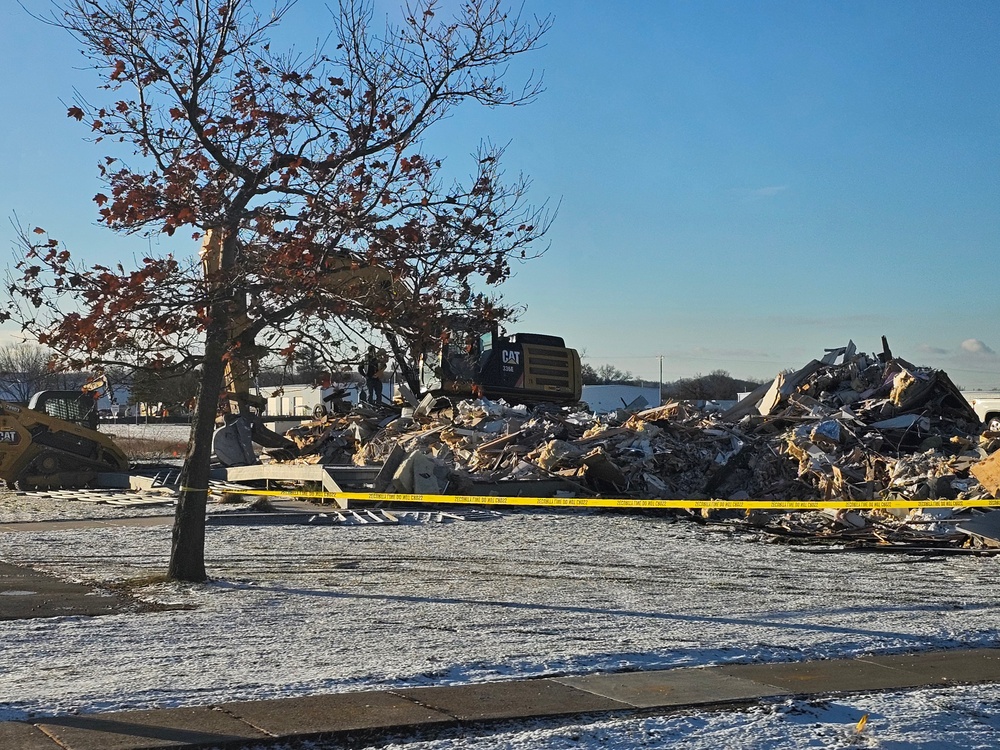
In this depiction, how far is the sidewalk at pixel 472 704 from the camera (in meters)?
6.11

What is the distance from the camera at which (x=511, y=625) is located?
936cm

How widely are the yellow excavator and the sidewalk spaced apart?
775 inches

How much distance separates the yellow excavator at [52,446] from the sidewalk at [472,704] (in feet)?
64.6

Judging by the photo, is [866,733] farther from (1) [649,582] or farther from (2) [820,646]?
(1) [649,582]

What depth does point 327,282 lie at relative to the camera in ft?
34.3

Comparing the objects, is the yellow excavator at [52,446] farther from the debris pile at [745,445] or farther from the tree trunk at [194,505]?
the tree trunk at [194,505]

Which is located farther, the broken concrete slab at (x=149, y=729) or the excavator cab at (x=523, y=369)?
the excavator cab at (x=523, y=369)

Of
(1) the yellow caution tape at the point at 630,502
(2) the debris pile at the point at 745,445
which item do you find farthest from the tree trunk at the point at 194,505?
(2) the debris pile at the point at 745,445

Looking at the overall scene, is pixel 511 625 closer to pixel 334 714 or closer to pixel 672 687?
pixel 672 687

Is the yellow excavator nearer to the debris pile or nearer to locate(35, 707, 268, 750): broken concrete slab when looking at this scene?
the debris pile

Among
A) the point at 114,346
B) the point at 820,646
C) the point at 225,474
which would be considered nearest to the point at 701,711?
the point at 820,646

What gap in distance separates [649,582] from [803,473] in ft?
32.3

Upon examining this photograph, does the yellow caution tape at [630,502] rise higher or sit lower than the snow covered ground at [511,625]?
higher

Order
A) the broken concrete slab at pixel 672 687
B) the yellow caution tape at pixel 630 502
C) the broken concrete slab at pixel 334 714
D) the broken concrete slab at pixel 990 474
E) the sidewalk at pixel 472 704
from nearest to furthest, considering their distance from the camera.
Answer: the sidewalk at pixel 472 704 < the broken concrete slab at pixel 334 714 < the broken concrete slab at pixel 672 687 < the yellow caution tape at pixel 630 502 < the broken concrete slab at pixel 990 474
